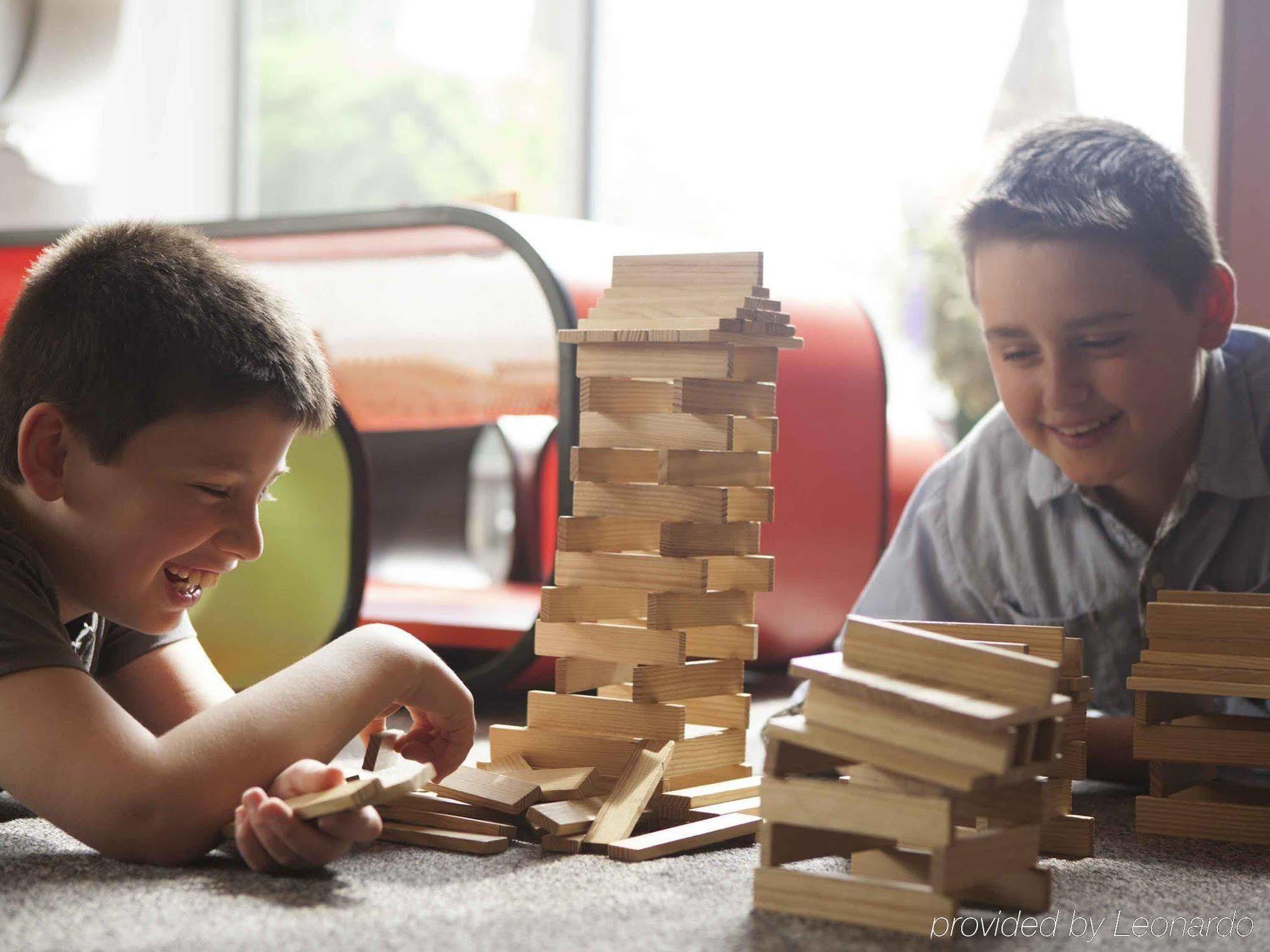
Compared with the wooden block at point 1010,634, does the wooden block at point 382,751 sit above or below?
below

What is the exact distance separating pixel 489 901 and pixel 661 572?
404 mm

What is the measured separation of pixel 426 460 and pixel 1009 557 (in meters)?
1.55

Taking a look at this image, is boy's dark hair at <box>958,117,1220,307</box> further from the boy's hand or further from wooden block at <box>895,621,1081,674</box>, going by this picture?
the boy's hand

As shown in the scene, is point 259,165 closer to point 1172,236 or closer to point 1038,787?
point 1172,236

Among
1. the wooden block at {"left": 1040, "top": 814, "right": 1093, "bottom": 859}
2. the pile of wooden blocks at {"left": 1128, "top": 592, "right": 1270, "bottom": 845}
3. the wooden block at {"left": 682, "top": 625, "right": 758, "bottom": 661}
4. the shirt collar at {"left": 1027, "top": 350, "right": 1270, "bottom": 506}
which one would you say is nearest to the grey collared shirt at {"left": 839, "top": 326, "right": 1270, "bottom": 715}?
the shirt collar at {"left": 1027, "top": 350, "right": 1270, "bottom": 506}

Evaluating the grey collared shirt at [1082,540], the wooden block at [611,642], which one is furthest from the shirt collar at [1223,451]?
the wooden block at [611,642]

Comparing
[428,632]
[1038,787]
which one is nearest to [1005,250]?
[1038,787]

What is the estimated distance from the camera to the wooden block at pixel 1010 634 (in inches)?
44.6

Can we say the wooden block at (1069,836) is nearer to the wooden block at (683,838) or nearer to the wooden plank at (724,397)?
the wooden block at (683,838)

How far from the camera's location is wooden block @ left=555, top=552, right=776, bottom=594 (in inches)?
50.8

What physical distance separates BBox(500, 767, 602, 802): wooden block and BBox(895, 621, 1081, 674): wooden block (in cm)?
32

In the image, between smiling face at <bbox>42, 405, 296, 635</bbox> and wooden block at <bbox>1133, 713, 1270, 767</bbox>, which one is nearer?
smiling face at <bbox>42, 405, 296, 635</bbox>

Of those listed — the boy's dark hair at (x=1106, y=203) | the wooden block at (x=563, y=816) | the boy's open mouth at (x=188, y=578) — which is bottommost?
the wooden block at (x=563, y=816)

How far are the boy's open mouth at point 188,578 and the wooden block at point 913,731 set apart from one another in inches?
20.0
